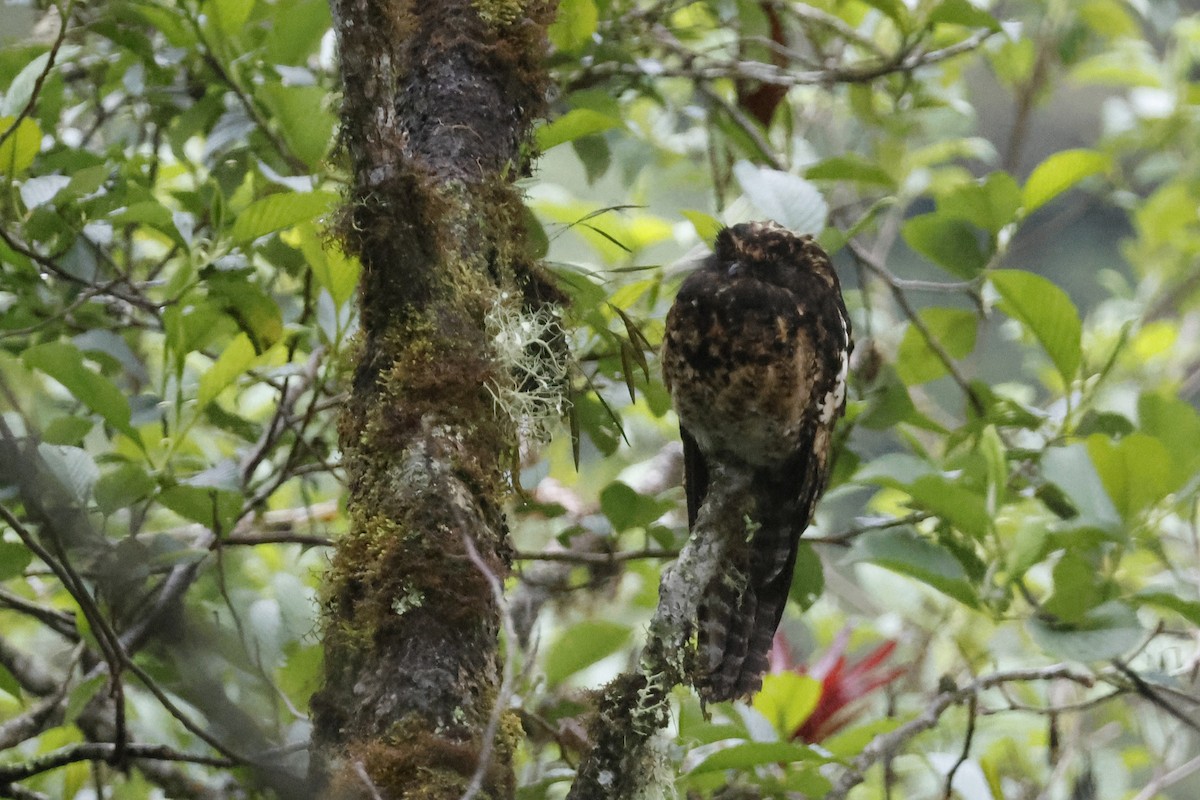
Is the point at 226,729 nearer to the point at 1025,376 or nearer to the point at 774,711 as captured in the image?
the point at 774,711

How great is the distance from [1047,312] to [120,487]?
4.41ft

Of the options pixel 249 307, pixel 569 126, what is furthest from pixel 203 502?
pixel 569 126

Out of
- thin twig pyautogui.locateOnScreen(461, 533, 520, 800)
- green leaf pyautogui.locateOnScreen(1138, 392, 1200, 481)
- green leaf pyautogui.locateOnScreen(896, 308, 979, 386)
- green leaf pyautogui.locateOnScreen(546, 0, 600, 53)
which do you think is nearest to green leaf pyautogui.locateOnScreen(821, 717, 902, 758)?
green leaf pyautogui.locateOnScreen(1138, 392, 1200, 481)

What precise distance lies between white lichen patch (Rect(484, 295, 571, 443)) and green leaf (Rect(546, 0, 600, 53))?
1.73 feet

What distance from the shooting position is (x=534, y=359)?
153cm

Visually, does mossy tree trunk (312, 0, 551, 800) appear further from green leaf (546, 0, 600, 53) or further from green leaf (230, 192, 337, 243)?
green leaf (546, 0, 600, 53)

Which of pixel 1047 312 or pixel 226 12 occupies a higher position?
pixel 226 12

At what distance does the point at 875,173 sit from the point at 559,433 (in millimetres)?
862

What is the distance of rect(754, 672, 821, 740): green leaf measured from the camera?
208 cm

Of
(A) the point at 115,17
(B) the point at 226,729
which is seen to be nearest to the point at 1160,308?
(A) the point at 115,17

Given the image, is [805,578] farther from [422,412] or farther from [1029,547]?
[422,412]

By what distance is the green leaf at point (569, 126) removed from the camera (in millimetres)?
1661

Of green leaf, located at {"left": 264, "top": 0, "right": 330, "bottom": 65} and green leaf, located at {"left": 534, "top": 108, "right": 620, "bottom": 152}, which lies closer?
green leaf, located at {"left": 534, "top": 108, "right": 620, "bottom": 152}

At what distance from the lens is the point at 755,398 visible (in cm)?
190
